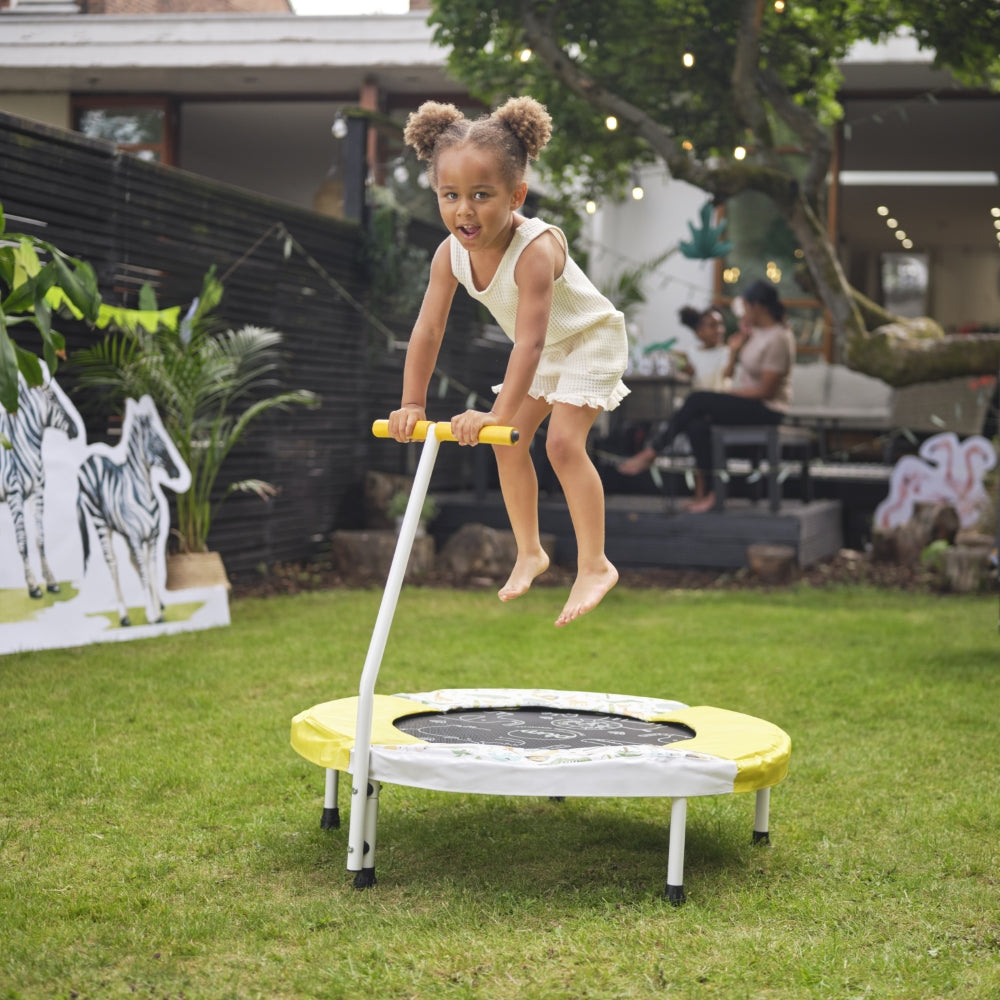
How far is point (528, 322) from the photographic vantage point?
7.77 feet

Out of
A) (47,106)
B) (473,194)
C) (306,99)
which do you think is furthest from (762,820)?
(47,106)

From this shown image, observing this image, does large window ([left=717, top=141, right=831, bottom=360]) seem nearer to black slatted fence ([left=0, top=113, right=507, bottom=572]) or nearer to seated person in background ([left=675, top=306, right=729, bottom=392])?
seated person in background ([left=675, top=306, right=729, bottom=392])

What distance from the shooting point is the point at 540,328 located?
7.79ft

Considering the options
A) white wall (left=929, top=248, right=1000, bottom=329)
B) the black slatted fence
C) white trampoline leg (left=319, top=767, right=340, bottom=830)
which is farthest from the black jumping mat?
white wall (left=929, top=248, right=1000, bottom=329)

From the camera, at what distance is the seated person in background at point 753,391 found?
667cm

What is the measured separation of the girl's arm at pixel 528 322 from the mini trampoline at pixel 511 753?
0.41 feet

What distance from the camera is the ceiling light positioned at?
1394 cm

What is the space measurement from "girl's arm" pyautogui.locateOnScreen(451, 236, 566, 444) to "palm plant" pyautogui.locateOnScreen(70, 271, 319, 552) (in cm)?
298

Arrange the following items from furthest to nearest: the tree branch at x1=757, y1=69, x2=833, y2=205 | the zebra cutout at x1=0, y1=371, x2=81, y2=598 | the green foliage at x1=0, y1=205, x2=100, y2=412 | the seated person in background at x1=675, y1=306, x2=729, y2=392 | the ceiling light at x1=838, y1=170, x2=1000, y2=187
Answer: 1. the ceiling light at x1=838, y1=170, x2=1000, y2=187
2. the seated person in background at x1=675, y1=306, x2=729, y2=392
3. the tree branch at x1=757, y1=69, x2=833, y2=205
4. the zebra cutout at x1=0, y1=371, x2=81, y2=598
5. the green foliage at x1=0, y1=205, x2=100, y2=412

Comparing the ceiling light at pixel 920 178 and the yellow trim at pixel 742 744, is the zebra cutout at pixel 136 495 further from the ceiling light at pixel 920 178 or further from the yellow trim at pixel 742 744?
the ceiling light at pixel 920 178

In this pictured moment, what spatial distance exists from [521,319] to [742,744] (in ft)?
3.22

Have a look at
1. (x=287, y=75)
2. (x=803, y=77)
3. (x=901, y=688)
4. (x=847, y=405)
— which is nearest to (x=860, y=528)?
(x=847, y=405)

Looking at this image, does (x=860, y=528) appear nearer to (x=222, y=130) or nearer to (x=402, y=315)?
(x=402, y=315)

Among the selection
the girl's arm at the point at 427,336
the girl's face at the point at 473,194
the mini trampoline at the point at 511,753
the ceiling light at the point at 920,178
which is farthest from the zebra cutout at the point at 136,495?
the ceiling light at the point at 920,178
